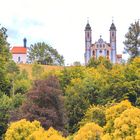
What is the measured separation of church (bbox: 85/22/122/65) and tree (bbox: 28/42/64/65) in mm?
18157

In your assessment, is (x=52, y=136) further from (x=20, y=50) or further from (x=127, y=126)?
(x=20, y=50)

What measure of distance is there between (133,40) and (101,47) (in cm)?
6240

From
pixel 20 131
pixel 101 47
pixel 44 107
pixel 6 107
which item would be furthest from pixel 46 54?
pixel 20 131

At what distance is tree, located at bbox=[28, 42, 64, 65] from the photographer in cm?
12125

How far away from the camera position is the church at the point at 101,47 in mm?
141375

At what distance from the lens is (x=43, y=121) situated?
46.7 metres

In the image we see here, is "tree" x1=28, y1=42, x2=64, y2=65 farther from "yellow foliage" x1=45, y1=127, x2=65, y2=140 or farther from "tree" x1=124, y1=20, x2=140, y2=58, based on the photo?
"yellow foliage" x1=45, y1=127, x2=65, y2=140

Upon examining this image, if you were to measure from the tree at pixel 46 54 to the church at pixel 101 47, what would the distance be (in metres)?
18.2

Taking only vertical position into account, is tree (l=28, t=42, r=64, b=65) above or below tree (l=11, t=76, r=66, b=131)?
above

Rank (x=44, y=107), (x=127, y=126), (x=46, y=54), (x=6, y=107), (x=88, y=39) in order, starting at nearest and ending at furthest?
(x=127, y=126), (x=44, y=107), (x=6, y=107), (x=46, y=54), (x=88, y=39)

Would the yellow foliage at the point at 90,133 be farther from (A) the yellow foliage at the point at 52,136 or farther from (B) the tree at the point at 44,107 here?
(B) the tree at the point at 44,107

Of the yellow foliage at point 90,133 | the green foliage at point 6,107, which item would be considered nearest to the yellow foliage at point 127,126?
the yellow foliage at point 90,133

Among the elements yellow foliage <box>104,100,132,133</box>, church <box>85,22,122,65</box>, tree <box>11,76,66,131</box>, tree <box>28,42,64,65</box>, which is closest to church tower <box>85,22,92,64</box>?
church <box>85,22,122,65</box>

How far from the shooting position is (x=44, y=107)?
4794 centimetres
